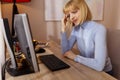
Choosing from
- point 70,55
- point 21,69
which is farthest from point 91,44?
point 21,69

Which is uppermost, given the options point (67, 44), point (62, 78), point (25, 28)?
point (25, 28)

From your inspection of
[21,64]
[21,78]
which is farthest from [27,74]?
[21,64]

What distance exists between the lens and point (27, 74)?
1154 mm

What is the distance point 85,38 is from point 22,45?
61 cm

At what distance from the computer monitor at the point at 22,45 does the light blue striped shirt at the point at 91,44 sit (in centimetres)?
41

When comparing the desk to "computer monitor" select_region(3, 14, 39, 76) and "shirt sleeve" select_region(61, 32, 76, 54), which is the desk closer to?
"computer monitor" select_region(3, 14, 39, 76)

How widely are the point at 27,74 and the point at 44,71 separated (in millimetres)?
117

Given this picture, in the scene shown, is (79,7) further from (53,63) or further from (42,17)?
(42,17)

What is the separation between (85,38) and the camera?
153 cm

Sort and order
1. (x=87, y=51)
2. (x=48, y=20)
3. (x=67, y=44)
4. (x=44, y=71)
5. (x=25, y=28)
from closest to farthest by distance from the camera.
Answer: (x=25, y=28), (x=44, y=71), (x=87, y=51), (x=67, y=44), (x=48, y=20)

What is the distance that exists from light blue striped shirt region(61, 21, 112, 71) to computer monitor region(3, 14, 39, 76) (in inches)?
16.0

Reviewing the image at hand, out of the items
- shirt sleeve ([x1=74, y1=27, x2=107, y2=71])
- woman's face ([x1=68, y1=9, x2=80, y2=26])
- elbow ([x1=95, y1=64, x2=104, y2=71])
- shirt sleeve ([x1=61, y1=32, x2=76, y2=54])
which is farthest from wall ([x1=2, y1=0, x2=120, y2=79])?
elbow ([x1=95, y1=64, x2=104, y2=71])

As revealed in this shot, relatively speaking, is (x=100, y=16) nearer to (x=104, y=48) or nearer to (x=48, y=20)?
(x=48, y=20)

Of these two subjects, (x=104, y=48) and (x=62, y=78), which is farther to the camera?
(x=104, y=48)
